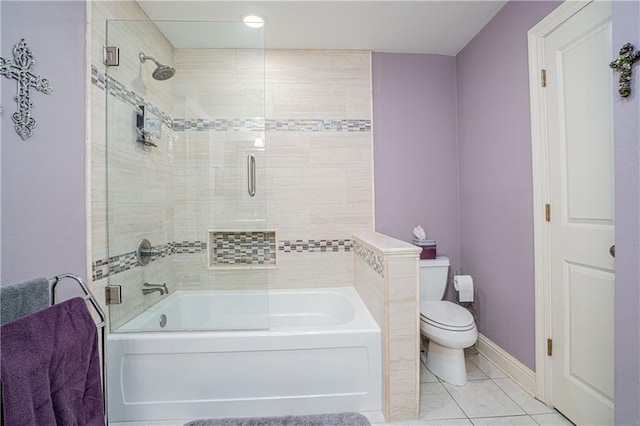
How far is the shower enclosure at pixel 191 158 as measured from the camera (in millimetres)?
1950

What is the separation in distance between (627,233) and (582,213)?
46cm

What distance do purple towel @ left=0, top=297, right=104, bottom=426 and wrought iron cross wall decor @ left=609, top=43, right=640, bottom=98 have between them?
86.4 inches

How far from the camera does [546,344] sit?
1772 millimetres

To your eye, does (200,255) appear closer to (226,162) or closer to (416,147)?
(226,162)

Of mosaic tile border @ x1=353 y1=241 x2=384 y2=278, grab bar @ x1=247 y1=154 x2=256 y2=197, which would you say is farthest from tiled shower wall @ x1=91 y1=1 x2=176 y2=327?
mosaic tile border @ x1=353 y1=241 x2=384 y2=278

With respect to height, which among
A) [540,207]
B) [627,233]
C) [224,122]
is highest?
[224,122]

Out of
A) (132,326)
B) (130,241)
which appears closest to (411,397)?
(132,326)

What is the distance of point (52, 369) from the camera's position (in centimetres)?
98

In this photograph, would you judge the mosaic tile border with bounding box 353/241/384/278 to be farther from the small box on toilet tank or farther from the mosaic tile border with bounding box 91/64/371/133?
the mosaic tile border with bounding box 91/64/371/133

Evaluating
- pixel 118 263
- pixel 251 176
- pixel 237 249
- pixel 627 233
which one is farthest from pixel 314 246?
pixel 627 233

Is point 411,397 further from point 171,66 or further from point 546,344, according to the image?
point 171,66

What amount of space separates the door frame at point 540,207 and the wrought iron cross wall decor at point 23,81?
2500mm

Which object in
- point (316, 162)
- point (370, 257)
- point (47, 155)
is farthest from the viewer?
point (316, 162)

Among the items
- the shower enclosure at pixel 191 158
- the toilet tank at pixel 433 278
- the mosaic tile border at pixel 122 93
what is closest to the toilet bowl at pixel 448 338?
the toilet tank at pixel 433 278
